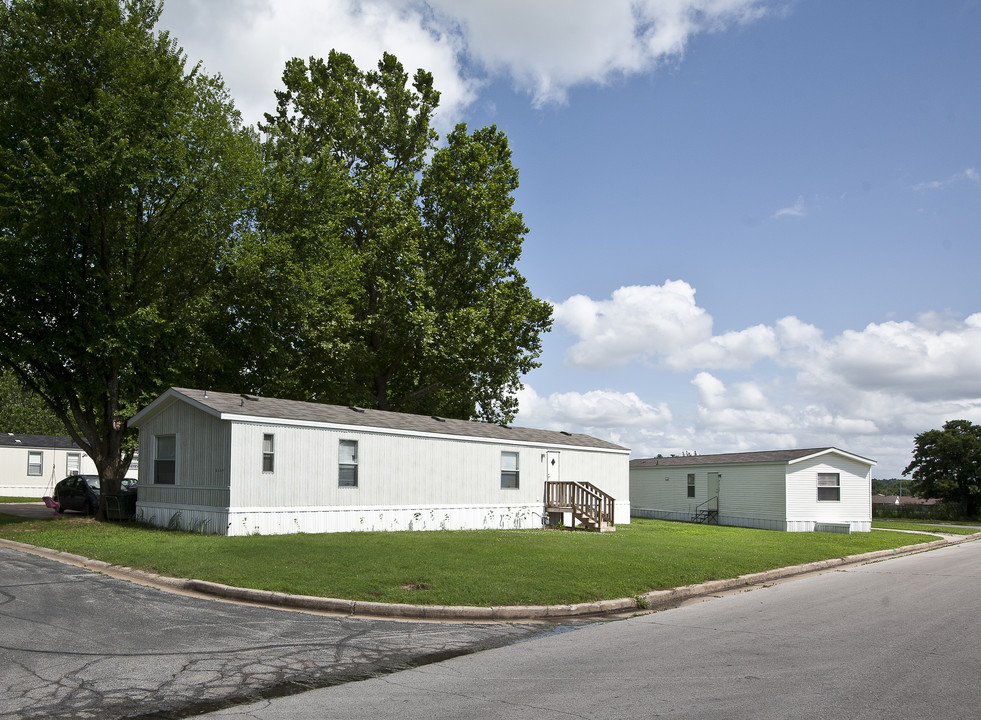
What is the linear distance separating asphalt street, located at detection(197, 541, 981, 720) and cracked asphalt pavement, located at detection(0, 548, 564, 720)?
20.1 inches

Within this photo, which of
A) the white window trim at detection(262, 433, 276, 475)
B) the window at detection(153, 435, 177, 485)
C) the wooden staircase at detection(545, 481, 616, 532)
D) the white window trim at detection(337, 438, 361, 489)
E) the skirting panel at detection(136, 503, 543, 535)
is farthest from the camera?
the wooden staircase at detection(545, 481, 616, 532)

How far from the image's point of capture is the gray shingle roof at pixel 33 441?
4388cm

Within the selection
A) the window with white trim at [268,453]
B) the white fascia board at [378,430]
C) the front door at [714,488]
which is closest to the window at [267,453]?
the window with white trim at [268,453]

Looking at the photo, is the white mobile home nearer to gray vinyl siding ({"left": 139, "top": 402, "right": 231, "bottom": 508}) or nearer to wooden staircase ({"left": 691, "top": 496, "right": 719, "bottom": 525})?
gray vinyl siding ({"left": 139, "top": 402, "right": 231, "bottom": 508})

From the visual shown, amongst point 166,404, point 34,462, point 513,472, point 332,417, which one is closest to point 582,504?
point 513,472

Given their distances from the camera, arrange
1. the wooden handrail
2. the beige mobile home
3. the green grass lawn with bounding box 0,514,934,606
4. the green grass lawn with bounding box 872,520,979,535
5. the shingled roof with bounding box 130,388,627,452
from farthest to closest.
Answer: the beige mobile home
the green grass lawn with bounding box 872,520,979,535
the wooden handrail
the shingled roof with bounding box 130,388,627,452
the green grass lawn with bounding box 0,514,934,606

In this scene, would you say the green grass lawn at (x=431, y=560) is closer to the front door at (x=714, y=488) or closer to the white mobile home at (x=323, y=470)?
the white mobile home at (x=323, y=470)

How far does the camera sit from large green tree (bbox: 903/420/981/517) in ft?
181

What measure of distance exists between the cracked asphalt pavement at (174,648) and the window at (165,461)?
29.8 ft

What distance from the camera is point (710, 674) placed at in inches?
286

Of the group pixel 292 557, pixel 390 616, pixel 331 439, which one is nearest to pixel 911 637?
pixel 390 616

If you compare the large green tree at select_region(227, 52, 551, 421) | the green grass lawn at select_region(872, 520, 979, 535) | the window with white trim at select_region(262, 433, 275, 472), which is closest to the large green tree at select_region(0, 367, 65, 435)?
the large green tree at select_region(227, 52, 551, 421)

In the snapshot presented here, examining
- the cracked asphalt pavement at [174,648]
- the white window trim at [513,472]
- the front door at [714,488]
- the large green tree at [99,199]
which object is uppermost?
the large green tree at [99,199]

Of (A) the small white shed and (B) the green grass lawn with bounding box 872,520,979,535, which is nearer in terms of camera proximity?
(A) the small white shed
